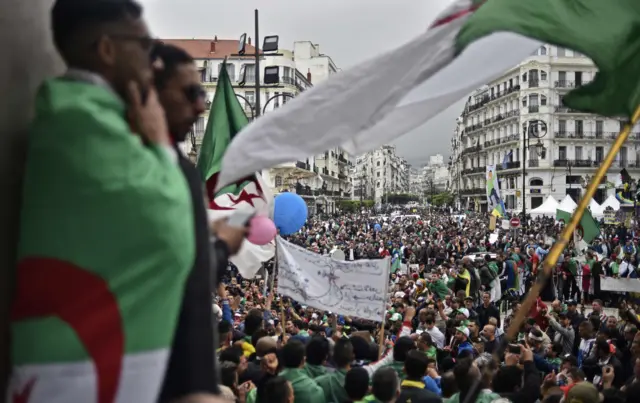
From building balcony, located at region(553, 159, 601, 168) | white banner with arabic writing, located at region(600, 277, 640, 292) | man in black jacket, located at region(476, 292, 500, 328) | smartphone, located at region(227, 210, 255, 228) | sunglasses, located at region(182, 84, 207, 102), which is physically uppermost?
building balcony, located at region(553, 159, 601, 168)

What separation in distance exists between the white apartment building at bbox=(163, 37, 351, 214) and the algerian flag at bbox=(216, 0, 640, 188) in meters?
38.7

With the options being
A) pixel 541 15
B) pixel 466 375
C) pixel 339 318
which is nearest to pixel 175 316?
pixel 541 15

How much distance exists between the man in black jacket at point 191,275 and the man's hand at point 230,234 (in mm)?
66

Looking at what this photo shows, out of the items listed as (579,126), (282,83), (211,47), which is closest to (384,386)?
(282,83)

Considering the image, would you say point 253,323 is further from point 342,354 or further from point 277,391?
point 277,391

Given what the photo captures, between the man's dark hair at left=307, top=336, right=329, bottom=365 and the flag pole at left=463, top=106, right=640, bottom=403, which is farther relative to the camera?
the man's dark hair at left=307, top=336, right=329, bottom=365

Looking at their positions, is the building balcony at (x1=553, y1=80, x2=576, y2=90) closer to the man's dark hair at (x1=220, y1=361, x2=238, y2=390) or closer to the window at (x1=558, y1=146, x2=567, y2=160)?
the window at (x1=558, y1=146, x2=567, y2=160)

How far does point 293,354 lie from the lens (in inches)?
169

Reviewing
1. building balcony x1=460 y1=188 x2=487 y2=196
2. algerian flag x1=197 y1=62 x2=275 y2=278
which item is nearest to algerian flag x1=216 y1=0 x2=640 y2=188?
algerian flag x1=197 y1=62 x2=275 y2=278

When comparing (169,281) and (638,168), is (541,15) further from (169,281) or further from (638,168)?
(638,168)

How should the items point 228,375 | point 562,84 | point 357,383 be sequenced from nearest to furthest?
1. point 357,383
2. point 228,375
3. point 562,84

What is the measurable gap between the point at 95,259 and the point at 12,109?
0.55 m

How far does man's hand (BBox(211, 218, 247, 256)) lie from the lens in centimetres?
194

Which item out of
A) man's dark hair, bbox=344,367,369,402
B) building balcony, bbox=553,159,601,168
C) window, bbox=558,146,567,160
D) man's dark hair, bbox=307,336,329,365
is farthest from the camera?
window, bbox=558,146,567,160
